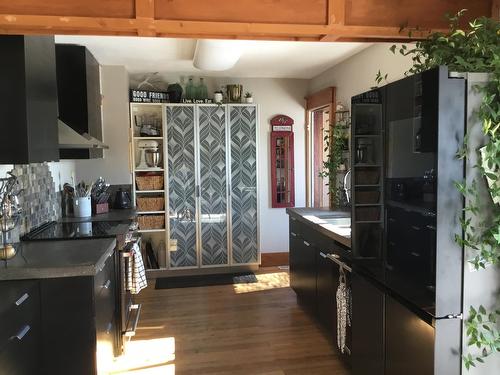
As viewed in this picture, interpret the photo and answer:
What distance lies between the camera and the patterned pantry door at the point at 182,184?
4.91 meters

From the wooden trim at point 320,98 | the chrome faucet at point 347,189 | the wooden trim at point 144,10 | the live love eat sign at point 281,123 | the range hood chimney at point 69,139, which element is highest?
the wooden trim at point 320,98

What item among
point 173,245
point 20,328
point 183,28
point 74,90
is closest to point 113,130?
point 74,90

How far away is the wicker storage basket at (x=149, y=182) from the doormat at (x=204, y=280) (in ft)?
3.60

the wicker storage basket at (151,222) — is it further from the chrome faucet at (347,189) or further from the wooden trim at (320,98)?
the wooden trim at (320,98)

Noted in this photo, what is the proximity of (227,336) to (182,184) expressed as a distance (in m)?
2.13

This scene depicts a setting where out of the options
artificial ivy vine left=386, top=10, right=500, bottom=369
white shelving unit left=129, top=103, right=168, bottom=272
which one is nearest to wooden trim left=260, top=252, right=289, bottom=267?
white shelving unit left=129, top=103, right=168, bottom=272

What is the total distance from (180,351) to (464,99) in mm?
2598

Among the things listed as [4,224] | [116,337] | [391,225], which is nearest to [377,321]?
[391,225]

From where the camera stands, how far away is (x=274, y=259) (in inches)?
220

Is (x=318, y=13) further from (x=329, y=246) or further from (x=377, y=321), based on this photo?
(x=329, y=246)

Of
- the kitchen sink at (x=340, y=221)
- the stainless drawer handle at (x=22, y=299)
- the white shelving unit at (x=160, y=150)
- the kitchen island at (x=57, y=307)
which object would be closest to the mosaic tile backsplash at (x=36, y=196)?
the kitchen island at (x=57, y=307)

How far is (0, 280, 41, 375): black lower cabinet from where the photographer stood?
5.66 ft

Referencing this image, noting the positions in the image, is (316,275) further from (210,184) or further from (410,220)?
(210,184)

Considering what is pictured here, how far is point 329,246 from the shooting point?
3008 mm
